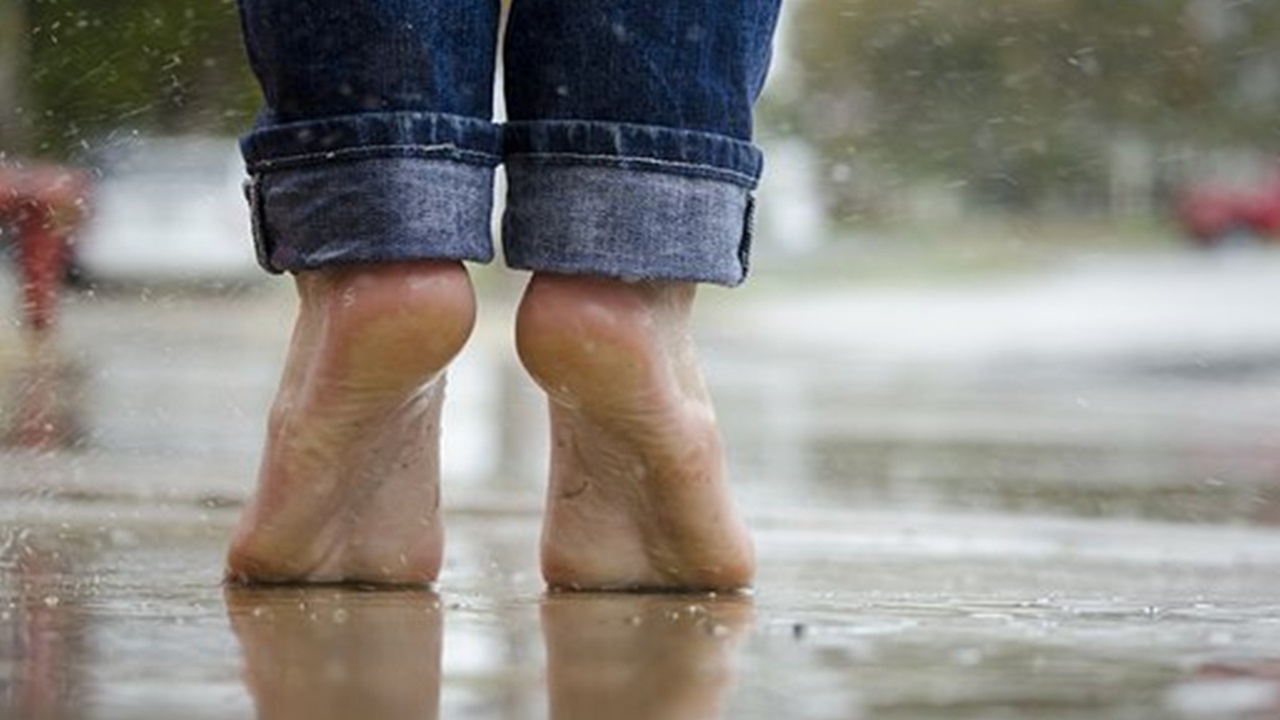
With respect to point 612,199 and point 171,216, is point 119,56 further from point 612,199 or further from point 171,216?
point 171,216

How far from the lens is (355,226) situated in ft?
7.29

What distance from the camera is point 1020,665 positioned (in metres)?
1.80

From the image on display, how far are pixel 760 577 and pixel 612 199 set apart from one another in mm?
399

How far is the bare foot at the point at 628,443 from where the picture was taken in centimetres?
226

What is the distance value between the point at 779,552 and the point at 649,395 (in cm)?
56

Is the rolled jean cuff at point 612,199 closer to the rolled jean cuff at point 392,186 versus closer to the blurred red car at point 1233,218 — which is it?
the rolled jean cuff at point 392,186


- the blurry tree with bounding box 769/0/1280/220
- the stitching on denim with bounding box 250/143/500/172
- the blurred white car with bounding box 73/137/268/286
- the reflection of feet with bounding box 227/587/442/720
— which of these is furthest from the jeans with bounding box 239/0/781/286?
the blurry tree with bounding box 769/0/1280/220

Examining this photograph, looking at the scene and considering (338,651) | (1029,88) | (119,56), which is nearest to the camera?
(338,651)

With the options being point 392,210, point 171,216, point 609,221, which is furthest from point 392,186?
point 171,216

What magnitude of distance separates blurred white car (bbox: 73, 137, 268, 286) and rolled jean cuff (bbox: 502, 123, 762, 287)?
18.1 ft

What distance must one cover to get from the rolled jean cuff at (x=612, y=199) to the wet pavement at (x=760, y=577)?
22 centimetres

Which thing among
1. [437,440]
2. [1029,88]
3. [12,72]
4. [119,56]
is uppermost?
[1029,88]

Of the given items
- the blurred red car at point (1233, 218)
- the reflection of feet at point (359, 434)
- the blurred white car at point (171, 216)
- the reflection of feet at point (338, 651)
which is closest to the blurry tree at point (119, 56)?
the blurred white car at point (171, 216)

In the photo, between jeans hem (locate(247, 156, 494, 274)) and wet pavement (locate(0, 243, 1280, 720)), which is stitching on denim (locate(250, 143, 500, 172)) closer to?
jeans hem (locate(247, 156, 494, 274))
